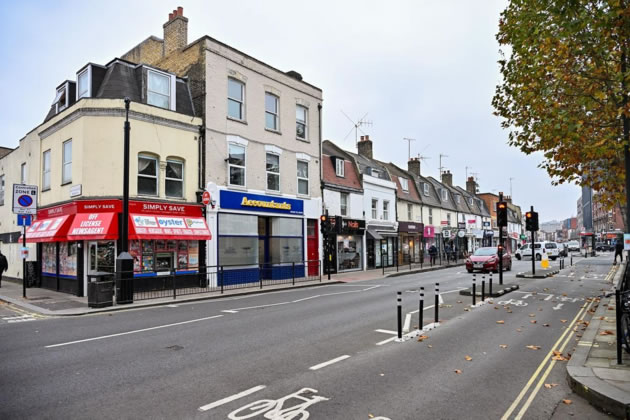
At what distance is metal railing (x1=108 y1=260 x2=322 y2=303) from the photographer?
1437cm

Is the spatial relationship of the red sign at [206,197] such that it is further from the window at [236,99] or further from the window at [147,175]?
the window at [236,99]

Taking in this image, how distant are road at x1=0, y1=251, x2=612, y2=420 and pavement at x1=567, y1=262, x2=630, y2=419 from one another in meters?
0.22

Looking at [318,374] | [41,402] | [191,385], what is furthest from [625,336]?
[41,402]

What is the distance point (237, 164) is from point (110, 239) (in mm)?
7151

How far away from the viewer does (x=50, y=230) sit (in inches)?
660

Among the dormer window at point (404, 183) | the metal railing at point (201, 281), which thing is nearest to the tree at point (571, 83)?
the metal railing at point (201, 281)

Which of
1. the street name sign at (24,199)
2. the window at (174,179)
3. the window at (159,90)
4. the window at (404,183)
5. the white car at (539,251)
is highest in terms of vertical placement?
the window at (159,90)

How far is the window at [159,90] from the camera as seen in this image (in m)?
18.0

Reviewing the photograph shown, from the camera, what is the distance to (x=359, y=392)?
532 centimetres

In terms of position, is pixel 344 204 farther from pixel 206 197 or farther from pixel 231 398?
pixel 231 398

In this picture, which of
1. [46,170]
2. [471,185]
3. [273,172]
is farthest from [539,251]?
[46,170]

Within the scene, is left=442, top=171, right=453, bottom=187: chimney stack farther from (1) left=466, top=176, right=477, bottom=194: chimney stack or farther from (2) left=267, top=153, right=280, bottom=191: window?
(2) left=267, top=153, right=280, bottom=191: window

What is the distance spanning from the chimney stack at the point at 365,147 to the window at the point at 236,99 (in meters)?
17.5

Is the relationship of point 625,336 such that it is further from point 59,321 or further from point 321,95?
point 321,95
